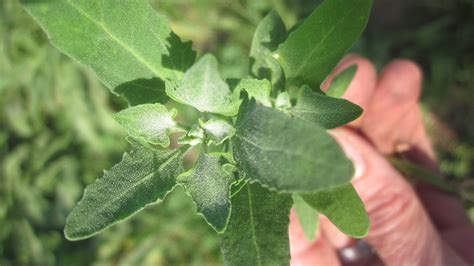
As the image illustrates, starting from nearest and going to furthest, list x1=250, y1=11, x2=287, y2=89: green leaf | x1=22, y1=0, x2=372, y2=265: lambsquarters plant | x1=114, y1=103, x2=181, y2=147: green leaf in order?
1. x1=22, y1=0, x2=372, y2=265: lambsquarters plant
2. x1=114, y1=103, x2=181, y2=147: green leaf
3. x1=250, y1=11, x2=287, y2=89: green leaf

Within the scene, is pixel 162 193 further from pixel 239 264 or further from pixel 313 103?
pixel 313 103

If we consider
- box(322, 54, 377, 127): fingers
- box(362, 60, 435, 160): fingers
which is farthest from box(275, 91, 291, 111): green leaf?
box(362, 60, 435, 160): fingers

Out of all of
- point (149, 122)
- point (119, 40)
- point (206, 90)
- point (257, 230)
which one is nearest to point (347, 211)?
point (257, 230)

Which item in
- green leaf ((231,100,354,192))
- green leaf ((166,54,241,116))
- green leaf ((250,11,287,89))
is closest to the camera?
green leaf ((231,100,354,192))

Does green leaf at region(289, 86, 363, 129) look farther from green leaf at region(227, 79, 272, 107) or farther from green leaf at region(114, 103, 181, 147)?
green leaf at region(114, 103, 181, 147)

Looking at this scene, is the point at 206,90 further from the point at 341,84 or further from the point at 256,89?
the point at 341,84

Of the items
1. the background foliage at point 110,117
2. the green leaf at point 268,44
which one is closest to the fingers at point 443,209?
the background foliage at point 110,117
